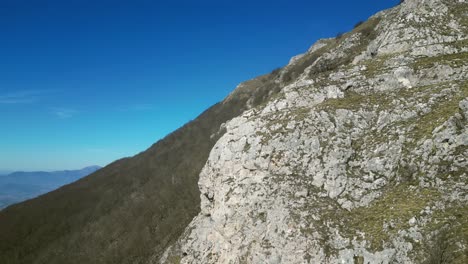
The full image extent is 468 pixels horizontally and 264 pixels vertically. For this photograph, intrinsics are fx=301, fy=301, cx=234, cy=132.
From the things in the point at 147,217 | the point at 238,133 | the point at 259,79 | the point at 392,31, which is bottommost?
the point at 147,217

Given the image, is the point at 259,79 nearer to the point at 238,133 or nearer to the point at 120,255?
the point at 120,255

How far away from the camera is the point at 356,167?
22.6m

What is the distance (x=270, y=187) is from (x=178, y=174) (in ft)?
191

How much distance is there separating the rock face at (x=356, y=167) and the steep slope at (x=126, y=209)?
81.9 feet

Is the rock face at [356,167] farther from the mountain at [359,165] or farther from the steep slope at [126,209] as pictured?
the steep slope at [126,209]

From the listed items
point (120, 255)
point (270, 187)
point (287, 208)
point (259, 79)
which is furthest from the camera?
point (259, 79)

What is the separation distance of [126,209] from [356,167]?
7236cm

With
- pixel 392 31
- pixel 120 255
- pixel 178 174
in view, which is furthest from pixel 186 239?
pixel 178 174

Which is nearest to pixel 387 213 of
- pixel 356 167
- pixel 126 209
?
pixel 356 167

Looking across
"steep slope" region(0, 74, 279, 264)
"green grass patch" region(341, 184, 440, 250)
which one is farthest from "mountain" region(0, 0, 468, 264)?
"steep slope" region(0, 74, 279, 264)

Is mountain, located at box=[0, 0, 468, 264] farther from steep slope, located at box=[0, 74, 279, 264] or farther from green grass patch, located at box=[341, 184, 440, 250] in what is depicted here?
steep slope, located at box=[0, 74, 279, 264]

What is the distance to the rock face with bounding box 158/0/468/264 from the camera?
18.0 m

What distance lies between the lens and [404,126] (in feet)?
74.5

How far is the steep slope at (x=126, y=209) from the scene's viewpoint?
198 feet
